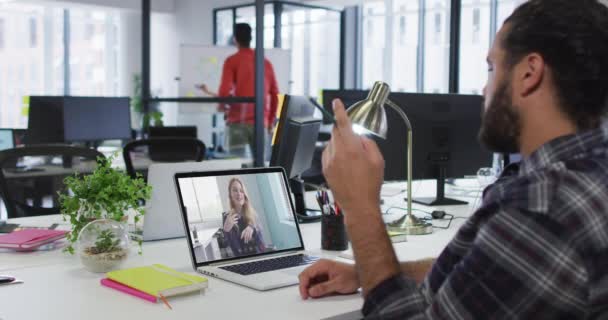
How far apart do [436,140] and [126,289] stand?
1.62 meters

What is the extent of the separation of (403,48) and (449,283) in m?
7.94

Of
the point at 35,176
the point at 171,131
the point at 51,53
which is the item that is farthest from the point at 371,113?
the point at 51,53

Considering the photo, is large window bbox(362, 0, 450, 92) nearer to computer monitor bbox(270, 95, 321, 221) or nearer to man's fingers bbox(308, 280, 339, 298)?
computer monitor bbox(270, 95, 321, 221)

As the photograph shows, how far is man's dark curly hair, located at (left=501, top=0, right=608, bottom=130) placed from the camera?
102 centimetres

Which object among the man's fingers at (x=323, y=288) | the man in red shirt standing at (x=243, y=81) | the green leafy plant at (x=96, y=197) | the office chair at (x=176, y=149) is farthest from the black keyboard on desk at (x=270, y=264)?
the man in red shirt standing at (x=243, y=81)

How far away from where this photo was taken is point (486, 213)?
39.7 inches

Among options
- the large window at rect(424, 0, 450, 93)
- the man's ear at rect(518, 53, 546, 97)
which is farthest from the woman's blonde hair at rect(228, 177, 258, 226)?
the large window at rect(424, 0, 450, 93)

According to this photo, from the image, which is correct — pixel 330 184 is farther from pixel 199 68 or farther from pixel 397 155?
pixel 199 68

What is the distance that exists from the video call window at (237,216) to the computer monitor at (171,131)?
325cm

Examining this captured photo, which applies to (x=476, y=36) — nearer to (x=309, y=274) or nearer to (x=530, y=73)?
(x=309, y=274)

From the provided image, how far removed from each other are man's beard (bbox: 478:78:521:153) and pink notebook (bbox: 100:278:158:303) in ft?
2.42

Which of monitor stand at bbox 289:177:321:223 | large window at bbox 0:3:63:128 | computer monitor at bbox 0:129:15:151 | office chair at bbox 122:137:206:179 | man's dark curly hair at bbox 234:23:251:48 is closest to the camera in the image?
monitor stand at bbox 289:177:321:223

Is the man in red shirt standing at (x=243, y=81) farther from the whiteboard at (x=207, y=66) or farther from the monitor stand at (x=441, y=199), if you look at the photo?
the monitor stand at (x=441, y=199)

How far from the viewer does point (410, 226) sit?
2.15 meters
